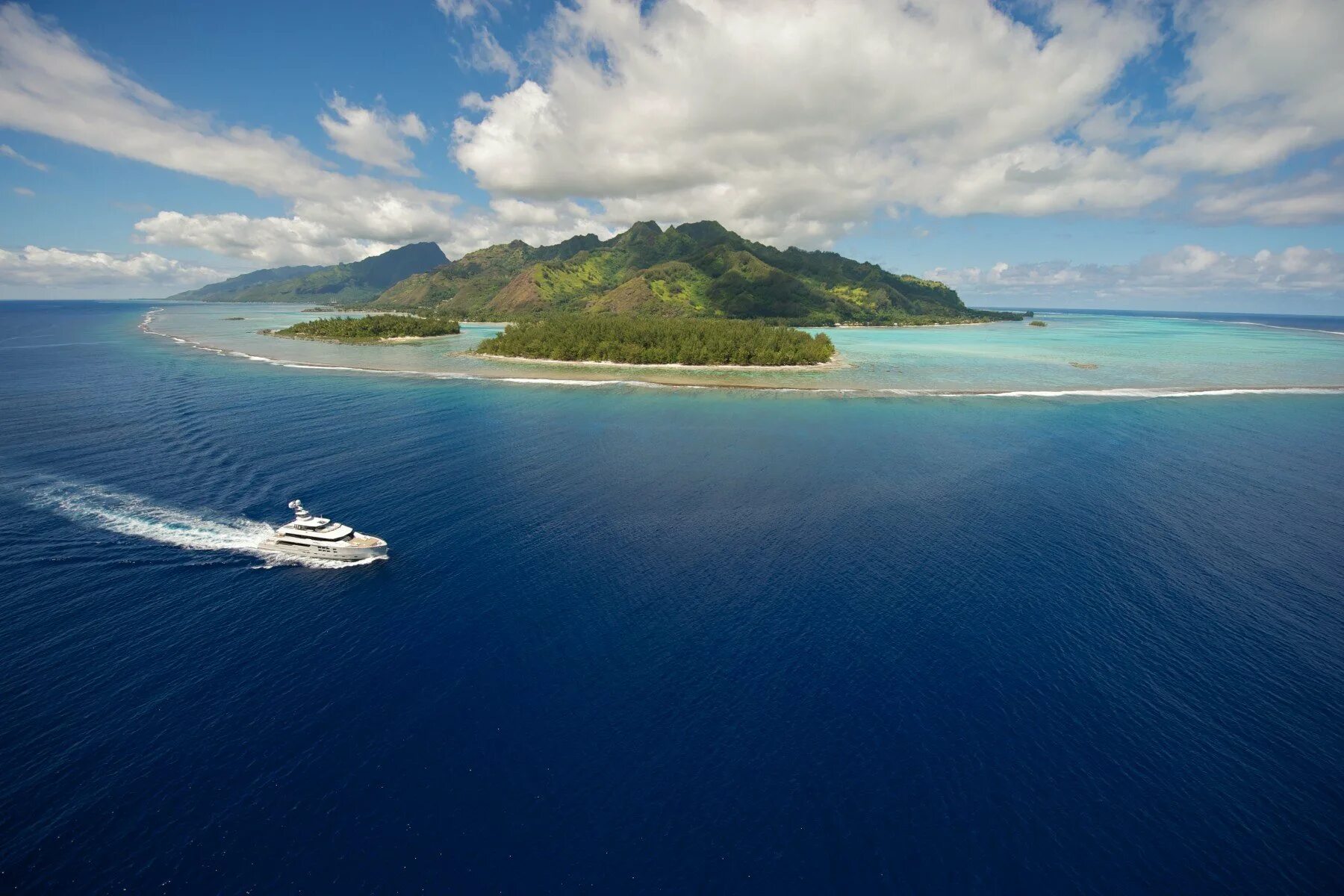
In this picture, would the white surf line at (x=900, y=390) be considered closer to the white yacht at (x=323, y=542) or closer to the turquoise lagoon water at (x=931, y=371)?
the turquoise lagoon water at (x=931, y=371)

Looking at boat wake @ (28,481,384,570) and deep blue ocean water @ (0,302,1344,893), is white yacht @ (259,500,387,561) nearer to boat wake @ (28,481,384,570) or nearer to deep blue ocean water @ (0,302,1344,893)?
boat wake @ (28,481,384,570)

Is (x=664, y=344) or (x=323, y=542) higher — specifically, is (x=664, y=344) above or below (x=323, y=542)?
above

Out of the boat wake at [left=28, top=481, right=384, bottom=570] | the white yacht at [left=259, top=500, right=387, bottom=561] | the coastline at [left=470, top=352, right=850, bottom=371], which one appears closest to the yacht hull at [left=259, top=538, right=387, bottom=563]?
the white yacht at [left=259, top=500, right=387, bottom=561]

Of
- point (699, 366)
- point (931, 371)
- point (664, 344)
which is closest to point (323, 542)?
point (699, 366)

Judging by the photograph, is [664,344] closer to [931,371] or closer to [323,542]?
[931,371]

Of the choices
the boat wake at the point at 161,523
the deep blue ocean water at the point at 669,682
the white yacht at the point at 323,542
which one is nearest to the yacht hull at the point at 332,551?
the white yacht at the point at 323,542

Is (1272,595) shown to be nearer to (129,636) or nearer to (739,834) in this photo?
(739,834)
